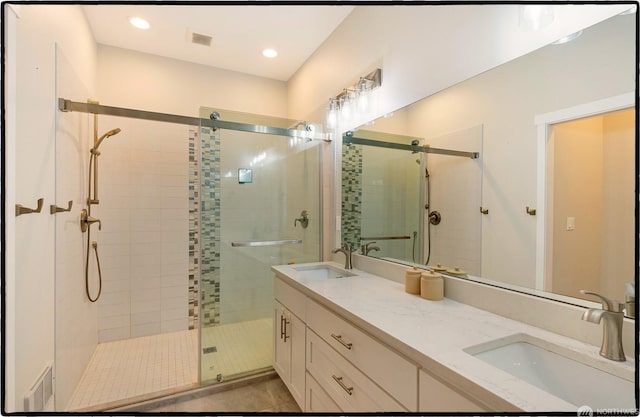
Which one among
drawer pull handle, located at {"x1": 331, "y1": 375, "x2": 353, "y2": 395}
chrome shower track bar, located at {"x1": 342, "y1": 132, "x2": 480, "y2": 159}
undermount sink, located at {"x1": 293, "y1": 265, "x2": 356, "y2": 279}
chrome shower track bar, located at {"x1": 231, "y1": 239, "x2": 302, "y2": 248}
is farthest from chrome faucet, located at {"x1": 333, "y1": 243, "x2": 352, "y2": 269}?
drawer pull handle, located at {"x1": 331, "y1": 375, "x2": 353, "y2": 395}

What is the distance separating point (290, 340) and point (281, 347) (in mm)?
197

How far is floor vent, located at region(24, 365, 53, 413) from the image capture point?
122cm

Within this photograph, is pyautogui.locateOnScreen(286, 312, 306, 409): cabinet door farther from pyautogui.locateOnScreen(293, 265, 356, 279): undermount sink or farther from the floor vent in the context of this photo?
the floor vent

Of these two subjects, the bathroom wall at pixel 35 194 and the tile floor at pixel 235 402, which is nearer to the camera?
the bathroom wall at pixel 35 194

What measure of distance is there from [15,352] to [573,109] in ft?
7.39

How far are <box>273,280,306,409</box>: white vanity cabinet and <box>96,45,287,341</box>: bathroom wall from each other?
4.76 ft

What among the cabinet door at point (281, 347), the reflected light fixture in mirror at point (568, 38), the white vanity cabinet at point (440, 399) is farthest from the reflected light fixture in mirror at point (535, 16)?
the cabinet door at point (281, 347)

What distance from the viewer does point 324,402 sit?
1.39m

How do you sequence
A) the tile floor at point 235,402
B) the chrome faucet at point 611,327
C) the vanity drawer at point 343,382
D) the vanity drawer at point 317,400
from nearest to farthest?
the chrome faucet at point 611,327
the vanity drawer at point 343,382
the vanity drawer at point 317,400
the tile floor at point 235,402

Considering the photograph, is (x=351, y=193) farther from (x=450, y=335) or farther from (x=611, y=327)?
(x=611, y=327)

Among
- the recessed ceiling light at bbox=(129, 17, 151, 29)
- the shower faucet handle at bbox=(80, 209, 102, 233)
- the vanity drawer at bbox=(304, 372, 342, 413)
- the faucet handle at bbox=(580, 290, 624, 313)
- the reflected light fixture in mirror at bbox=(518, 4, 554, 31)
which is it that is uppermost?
the recessed ceiling light at bbox=(129, 17, 151, 29)

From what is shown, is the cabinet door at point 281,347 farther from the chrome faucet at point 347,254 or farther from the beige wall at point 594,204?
the beige wall at point 594,204

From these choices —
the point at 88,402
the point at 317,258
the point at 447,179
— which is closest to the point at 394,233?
the point at 447,179

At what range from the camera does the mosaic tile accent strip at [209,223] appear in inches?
84.6
